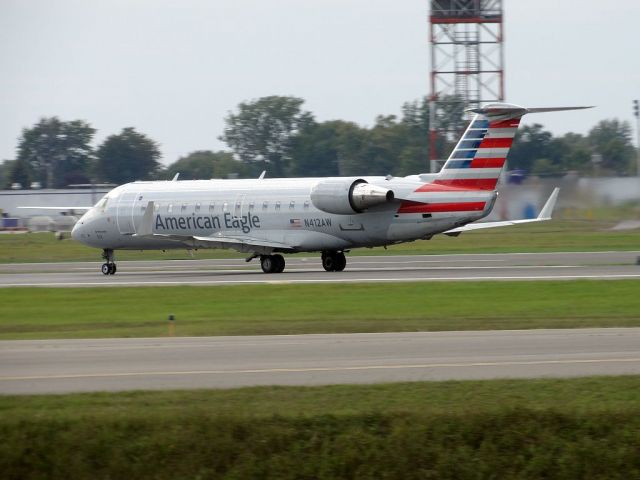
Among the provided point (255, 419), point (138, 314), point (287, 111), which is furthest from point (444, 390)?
point (287, 111)

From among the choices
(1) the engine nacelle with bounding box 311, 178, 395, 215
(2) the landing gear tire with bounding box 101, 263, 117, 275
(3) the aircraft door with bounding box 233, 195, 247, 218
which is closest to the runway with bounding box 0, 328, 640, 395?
(1) the engine nacelle with bounding box 311, 178, 395, 215

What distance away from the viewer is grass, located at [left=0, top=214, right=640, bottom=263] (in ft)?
182

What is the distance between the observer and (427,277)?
36938 mm

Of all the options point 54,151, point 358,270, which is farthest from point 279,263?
point 54,151

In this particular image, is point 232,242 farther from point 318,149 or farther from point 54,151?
point 54,151

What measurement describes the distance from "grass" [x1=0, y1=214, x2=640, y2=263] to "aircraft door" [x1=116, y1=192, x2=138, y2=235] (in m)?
12.2

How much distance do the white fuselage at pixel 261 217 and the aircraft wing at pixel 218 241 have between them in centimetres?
5

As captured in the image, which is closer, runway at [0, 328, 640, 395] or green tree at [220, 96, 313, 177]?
runway at [0, 328, 640, 395]

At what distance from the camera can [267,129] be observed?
109625 millimetres

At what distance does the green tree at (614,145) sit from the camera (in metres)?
94.9

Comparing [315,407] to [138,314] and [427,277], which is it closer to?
[138,314]

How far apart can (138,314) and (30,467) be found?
15.3 metres

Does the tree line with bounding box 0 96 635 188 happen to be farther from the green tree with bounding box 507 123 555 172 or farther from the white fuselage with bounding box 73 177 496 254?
the white fuselage with bounding box 73 177 496 254

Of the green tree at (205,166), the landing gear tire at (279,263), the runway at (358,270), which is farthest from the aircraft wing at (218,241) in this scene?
the green tree at (205,166)
